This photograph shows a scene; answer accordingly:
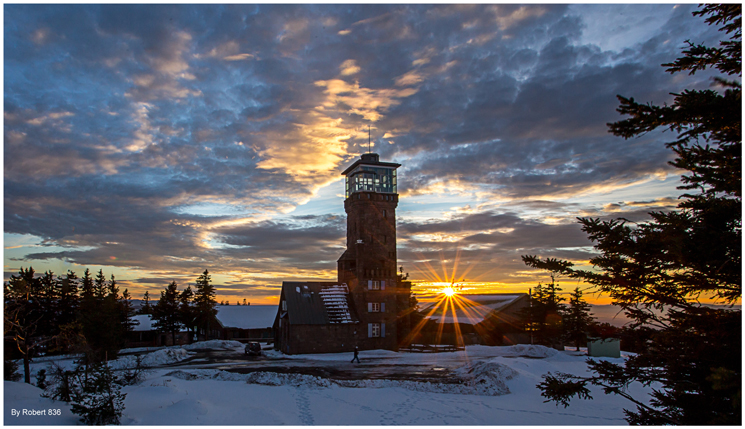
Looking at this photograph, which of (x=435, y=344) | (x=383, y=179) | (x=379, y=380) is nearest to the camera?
(x=379, y=380)

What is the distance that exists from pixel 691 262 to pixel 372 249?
140 ft

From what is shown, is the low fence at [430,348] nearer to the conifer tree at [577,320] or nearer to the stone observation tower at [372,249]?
the stone observation tower at [372,249]

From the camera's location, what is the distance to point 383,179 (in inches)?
2124

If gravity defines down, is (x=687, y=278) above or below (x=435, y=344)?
above

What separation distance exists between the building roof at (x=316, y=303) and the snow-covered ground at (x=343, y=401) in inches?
548

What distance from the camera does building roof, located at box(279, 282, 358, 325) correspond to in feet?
157

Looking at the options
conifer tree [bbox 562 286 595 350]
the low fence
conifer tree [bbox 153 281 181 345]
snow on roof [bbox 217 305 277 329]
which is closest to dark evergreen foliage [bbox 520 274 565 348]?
conifer tree [bbox 562 286 595 350]

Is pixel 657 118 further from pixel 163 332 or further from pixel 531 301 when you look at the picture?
pixel 163 332

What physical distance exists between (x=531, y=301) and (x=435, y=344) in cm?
1358

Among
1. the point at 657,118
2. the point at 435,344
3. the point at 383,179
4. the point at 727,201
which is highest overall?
the point at 383,179

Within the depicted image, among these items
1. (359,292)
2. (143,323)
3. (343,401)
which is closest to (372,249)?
(359,292)

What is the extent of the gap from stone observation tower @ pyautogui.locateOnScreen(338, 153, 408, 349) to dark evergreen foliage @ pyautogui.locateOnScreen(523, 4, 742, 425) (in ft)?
128

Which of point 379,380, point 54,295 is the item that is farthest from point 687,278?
point 54,295

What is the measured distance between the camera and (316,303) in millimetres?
49656
